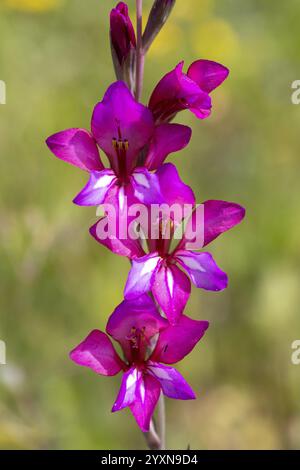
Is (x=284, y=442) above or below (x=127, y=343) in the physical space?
below

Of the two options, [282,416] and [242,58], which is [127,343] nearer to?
[282,416]

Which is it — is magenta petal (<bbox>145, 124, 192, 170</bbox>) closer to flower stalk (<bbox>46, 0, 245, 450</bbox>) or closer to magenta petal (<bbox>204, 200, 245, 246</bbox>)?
flower stalk (<bbox>46, 0, 245, 450</bbox>)

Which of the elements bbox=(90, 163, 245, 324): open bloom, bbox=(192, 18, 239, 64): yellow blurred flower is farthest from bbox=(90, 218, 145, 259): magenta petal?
bbox=(192, 18, 239, 64): yellow blurred flower

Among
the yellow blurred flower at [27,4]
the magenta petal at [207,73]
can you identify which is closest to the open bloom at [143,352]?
the magenta petal at [207,73]

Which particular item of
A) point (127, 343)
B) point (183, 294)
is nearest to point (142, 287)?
point (183, 294)

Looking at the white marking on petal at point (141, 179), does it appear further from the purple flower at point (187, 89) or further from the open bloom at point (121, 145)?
the purple flower at point (187, 89)
